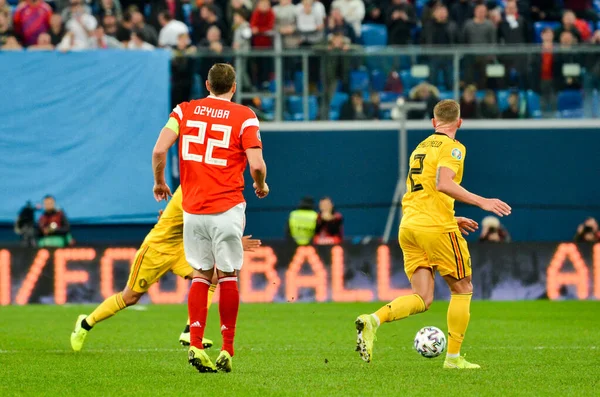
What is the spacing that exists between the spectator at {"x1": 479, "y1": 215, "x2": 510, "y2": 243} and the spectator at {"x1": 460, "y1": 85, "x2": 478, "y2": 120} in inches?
86.9

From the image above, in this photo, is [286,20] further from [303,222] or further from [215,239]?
[215,239]

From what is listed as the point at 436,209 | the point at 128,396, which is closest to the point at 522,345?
the point at 436,209

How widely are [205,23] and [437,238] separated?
14.6m

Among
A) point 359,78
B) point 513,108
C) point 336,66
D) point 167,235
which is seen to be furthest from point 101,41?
point 167,235

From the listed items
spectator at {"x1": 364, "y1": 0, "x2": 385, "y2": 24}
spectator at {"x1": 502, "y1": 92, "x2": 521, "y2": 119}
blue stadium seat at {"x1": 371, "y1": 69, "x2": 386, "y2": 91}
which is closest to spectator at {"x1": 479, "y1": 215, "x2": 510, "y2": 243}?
spectator at {"x1": 502, "y1": 92, "x2": 521, "y2": 119}

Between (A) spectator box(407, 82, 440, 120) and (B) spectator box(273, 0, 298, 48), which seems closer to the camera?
(A) spectator box(407, 82, 440, 120)

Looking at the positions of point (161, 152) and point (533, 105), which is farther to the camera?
point (533, 105)

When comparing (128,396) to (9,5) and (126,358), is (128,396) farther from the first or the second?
(9,5)

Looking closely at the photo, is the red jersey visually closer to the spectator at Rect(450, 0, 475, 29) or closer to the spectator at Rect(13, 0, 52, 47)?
the spectator at Rect(13, 0, 52, 47)

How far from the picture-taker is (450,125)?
31.3 feet

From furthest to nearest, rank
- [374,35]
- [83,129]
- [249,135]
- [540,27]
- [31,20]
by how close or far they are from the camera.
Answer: [540,27], [374,35], [31,20], [83,129], [249,135]

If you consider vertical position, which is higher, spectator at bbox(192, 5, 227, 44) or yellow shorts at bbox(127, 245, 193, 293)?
spectator at bbox(192, 5, 227, 44)

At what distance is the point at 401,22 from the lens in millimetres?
23656

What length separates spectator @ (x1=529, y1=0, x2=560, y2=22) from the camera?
25.3 meters
